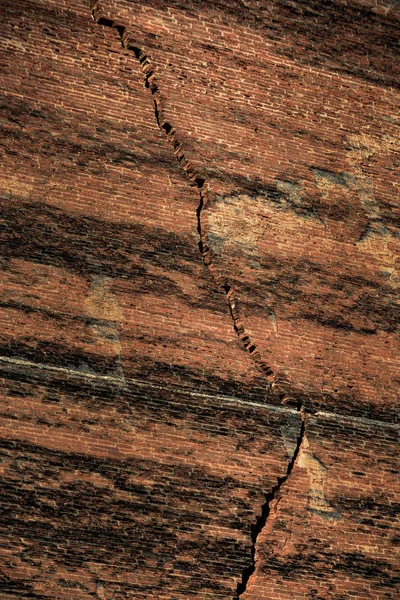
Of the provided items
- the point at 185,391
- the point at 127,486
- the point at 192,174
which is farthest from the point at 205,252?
the point at 127,486

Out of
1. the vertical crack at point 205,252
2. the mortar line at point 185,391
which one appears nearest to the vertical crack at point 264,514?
the vertical crack at point 205,252

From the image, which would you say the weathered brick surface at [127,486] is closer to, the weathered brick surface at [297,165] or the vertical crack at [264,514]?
the vertical crack at [264,514]

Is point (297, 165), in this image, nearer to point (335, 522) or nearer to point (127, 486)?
point (335, 522)

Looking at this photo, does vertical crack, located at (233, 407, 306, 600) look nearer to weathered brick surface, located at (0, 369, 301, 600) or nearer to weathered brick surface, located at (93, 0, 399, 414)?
weathered brick surface, located at (0, 369, 301, 600)

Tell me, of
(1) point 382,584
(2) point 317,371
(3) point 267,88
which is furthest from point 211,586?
(3) point 267,88

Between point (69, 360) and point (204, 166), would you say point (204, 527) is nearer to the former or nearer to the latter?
point (69, 360)
